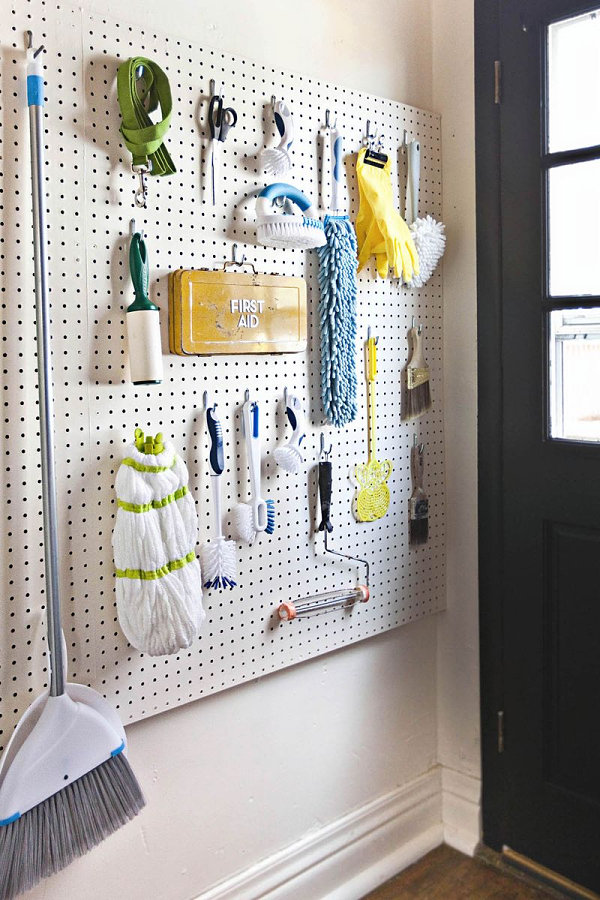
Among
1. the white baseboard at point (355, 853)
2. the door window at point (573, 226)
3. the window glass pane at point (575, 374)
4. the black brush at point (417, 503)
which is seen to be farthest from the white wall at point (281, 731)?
the window glass pane at point (575, 374)

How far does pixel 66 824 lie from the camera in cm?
129

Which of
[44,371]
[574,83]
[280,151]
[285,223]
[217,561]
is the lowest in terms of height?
[217,561]

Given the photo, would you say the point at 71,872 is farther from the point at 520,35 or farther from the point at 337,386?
the point at 520,35

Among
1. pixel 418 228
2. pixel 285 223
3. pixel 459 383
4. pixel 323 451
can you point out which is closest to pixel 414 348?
pixel 459 383

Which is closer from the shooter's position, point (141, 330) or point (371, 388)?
point (141, 330)

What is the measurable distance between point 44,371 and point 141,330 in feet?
0.59

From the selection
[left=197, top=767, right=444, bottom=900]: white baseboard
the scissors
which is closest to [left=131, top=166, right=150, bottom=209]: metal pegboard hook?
the scissors

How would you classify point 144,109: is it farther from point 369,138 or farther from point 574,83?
point 574,83

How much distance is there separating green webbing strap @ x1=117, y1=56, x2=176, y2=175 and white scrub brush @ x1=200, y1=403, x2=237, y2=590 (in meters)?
0.45

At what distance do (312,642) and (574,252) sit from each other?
102 centimetres

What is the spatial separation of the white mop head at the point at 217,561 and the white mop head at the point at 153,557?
0.13m

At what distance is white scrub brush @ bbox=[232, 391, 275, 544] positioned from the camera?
1.59 meters

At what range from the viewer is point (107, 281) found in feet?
4.58

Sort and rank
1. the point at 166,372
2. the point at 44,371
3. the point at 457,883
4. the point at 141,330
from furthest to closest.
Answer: the point at 457,883 < the point at 166,372 < the point at 141,330 < the point at 44,371
